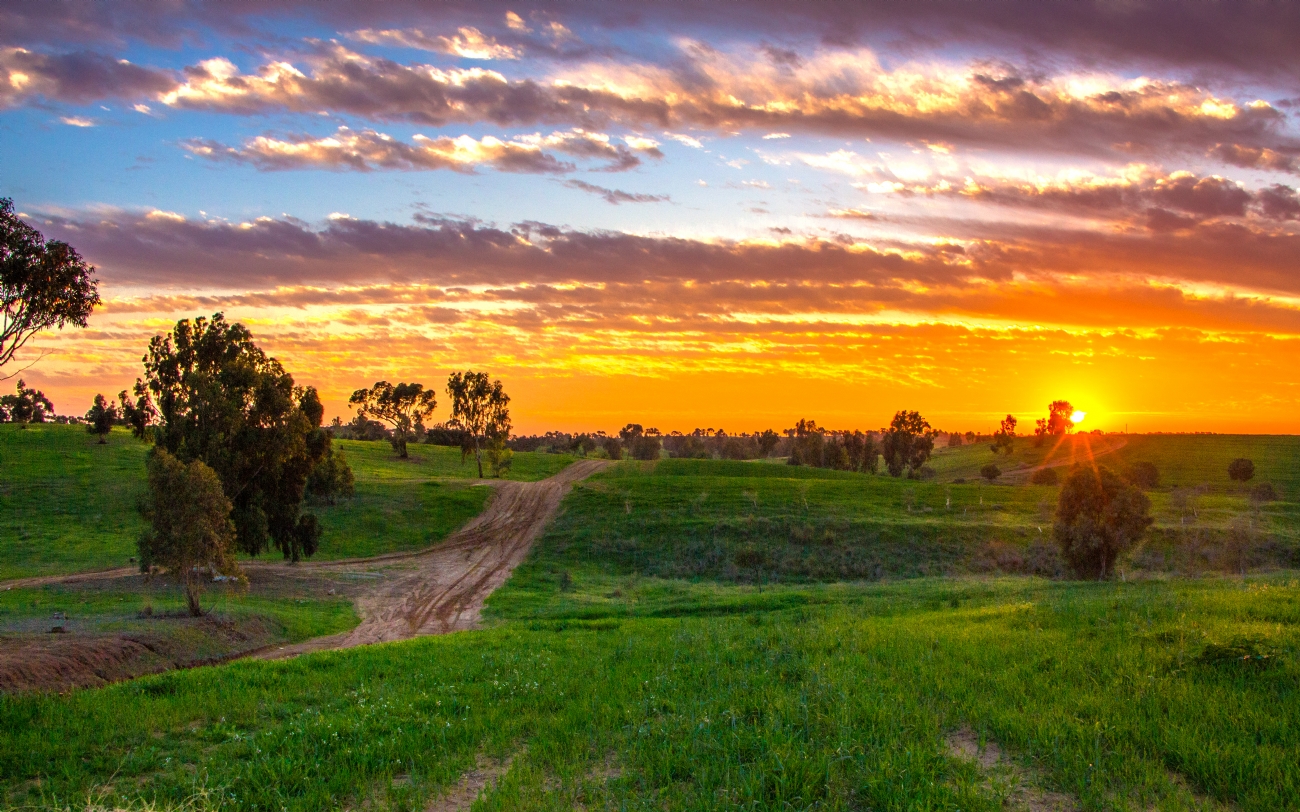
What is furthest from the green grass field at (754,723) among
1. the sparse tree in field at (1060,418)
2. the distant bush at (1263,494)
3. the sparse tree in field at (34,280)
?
the sparse tree in field at (1060,418)

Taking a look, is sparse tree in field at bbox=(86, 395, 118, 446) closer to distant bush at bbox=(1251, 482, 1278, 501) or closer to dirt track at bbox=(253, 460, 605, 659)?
dirt track at bbox=(253, 460, 605, 659)

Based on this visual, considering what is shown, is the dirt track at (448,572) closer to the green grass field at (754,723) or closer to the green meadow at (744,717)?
the green meadow at (744,717)

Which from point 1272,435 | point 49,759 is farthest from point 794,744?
point 1272,435

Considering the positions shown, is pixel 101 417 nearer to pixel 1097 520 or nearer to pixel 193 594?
pixel 193 594

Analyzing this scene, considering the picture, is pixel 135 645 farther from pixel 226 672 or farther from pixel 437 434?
pixel 437 434

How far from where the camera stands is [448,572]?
4538 cm

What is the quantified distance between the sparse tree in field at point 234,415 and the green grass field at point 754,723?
2211 centimetres

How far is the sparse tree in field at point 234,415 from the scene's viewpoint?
34219mm

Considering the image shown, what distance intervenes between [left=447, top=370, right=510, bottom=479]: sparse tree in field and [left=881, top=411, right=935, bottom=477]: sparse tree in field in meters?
59.3

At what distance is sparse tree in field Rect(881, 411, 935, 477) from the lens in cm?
11150

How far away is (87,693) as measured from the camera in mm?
13961

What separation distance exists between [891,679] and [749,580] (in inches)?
1503

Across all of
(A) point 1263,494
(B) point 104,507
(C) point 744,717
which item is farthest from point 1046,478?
(B) point 104,507

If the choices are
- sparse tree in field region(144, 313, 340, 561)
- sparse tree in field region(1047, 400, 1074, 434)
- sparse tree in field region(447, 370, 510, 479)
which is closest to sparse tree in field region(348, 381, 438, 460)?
sparse tree in field region(447, 370, 510, 479)
